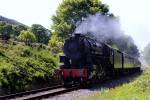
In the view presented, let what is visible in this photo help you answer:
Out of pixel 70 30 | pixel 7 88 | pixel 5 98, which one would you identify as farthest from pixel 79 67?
pixel 70 30

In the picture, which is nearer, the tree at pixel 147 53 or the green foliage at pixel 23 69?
the green foliage at pixel 23 69

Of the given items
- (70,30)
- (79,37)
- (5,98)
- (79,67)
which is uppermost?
(70,30)

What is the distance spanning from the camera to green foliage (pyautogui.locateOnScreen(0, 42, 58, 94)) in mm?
23125

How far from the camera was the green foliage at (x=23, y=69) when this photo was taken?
23.1 metres

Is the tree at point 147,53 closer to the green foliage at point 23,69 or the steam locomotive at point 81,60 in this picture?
the green foliage at point 23,69

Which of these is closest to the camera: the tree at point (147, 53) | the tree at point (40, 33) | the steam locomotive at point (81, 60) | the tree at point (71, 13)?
the steam locomotive at point (81, 60)

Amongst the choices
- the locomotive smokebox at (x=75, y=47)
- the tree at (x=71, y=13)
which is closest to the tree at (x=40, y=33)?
the tree at (x=71, y=13)

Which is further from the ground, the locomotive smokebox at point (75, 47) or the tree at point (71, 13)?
the tree at point (71, 13)

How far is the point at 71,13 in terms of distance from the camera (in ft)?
185

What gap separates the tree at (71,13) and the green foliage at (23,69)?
18725 millimetres

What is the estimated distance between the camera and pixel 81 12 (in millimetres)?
55031

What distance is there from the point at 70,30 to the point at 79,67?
26.8m

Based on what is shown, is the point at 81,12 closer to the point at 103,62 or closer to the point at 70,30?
the point at 70,30

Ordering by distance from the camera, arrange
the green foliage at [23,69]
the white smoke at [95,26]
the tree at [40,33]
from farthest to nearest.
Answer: the tree at [40,33] → the white smoke at [95,26] → the green foliage at [23,69]
